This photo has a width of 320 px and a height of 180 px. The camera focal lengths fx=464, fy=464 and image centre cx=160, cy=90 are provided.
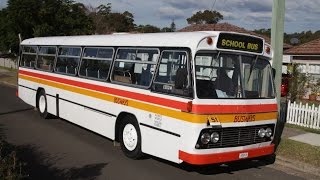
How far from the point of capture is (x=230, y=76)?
8.05 meters

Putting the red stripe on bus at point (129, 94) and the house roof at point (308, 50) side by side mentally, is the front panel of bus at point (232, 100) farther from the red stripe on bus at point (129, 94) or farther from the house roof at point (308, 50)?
the house roof at point (308, 50)

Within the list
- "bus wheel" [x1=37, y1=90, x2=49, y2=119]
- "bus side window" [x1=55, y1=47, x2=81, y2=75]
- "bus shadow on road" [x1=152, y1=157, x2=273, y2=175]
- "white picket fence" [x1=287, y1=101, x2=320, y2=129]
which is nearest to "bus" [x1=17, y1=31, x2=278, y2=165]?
"bus shadow on road" [x1=152, y1=157, x2=273, y2=175]

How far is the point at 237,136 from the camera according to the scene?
313 inches

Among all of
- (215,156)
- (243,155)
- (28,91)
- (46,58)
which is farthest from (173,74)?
(28,91)

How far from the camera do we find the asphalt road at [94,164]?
26.5ft

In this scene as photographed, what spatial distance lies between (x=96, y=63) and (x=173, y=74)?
3.42m

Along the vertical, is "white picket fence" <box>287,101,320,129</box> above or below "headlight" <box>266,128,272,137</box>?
below

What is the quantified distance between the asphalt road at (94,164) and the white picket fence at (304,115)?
19.5 ft

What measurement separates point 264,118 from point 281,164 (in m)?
1.55

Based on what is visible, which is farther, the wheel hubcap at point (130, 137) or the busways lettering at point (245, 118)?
the wheel hubcap at point (130, 137)

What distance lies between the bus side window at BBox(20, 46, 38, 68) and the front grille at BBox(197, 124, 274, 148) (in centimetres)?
909

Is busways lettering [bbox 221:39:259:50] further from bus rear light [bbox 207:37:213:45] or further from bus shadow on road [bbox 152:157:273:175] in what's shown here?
bus shadow on road [bbox 152:157:273:175]

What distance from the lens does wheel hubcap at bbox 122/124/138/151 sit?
30.0 ft

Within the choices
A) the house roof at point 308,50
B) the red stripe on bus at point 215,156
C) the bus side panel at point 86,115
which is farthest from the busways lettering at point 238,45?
the house roof at point 308,50
